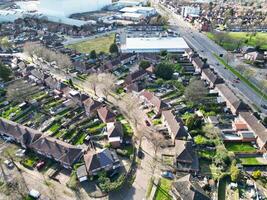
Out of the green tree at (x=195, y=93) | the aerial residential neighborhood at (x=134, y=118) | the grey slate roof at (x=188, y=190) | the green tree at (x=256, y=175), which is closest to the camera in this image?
the grey slate roof at (x=188, y=190)

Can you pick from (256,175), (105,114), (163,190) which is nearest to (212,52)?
(105,114)

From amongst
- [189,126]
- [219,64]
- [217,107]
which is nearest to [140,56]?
[219,64]

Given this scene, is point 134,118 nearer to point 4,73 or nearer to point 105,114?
point 105,114

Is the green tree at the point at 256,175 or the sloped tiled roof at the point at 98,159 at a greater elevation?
the sloped tiled roof at the point at 98,159

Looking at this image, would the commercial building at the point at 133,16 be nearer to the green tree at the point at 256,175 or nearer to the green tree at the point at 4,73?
the green tree at the point at 4,73

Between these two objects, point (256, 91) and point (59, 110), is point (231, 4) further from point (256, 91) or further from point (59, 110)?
point (59, 110)

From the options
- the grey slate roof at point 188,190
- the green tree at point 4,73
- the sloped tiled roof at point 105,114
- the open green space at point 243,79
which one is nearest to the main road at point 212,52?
the open green space at point 243,79

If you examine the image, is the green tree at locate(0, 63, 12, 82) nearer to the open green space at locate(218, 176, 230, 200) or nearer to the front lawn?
the front lawn
